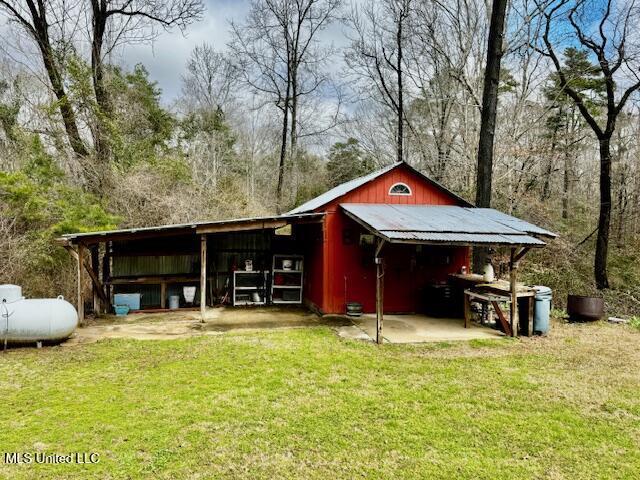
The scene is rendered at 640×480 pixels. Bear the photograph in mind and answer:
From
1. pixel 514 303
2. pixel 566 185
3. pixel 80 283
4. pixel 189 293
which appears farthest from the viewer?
pixel 566 185

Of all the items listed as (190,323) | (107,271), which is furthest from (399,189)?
(107,271)

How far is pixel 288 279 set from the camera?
1132cm

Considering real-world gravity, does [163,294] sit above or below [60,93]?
below

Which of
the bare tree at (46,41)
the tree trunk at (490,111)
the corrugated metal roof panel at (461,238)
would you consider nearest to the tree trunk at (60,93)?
the bare tree at (46,41)

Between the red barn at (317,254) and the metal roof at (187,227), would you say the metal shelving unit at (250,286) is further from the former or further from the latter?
the metal roof at (187,227)

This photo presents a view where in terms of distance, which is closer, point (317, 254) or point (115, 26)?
point (317, 254)

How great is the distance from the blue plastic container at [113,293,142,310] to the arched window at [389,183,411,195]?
6.76 meters

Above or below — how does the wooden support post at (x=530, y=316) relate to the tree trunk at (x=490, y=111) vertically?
below

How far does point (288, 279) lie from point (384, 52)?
13862mm

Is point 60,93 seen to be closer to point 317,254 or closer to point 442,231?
point 317,254

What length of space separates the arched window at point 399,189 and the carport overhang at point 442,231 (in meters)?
0.69

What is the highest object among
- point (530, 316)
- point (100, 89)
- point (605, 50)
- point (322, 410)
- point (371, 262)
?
point (605, 50)

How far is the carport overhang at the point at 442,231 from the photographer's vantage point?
719 centimetres

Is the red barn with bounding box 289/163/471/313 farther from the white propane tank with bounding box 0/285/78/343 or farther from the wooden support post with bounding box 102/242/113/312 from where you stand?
the white propane tank with bounding box 0/285/78/343
